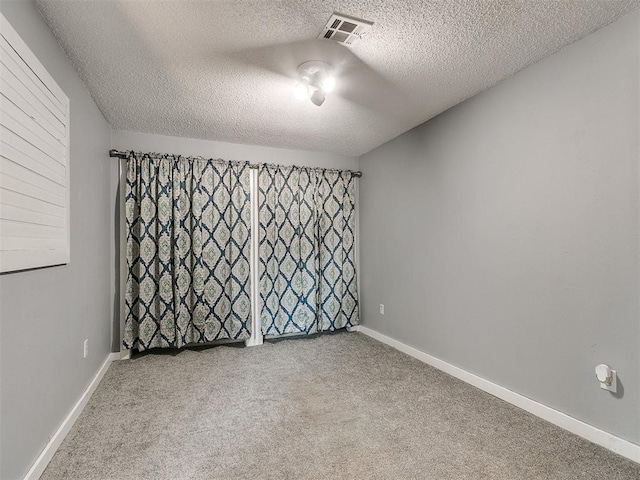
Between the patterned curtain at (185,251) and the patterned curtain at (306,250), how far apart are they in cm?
24

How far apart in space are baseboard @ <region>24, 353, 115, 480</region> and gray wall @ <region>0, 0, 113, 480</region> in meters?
0.03

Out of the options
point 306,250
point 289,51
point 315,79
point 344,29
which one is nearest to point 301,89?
point 315,79

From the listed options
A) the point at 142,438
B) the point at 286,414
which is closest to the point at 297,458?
the point at 286,414

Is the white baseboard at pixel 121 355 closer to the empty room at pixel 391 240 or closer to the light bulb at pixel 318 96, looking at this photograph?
the empty room at pixel 391 240

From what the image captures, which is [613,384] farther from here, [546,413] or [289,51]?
[289,51]

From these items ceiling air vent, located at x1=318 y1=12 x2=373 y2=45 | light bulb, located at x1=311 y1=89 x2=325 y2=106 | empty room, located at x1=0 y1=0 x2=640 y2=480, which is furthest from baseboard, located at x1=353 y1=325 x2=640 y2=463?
ceiling air vent, located at x1=318 y1=12 x2=373 y2=45

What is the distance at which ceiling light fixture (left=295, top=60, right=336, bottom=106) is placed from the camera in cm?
208

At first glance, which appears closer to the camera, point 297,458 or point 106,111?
point 297,458

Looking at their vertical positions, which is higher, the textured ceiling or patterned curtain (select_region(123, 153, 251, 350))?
the textured ceiling

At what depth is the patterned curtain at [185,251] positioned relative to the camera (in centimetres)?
318

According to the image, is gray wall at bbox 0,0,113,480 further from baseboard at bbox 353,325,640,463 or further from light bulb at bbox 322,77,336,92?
baseboard at bbox 353,325,640,463

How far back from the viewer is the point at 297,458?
5.40 ft

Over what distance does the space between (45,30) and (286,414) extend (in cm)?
252

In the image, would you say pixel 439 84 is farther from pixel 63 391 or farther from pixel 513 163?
pixel 63 391
